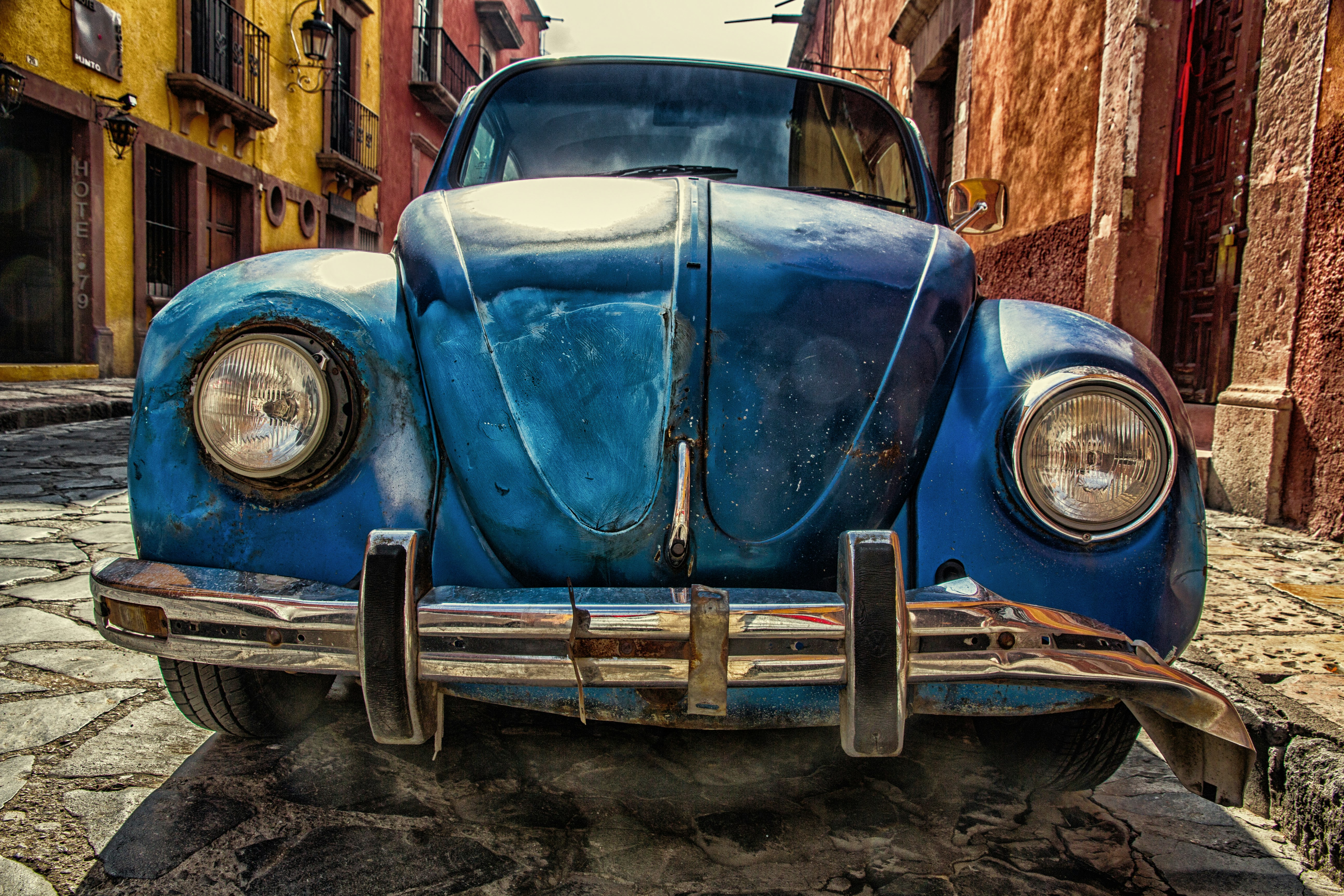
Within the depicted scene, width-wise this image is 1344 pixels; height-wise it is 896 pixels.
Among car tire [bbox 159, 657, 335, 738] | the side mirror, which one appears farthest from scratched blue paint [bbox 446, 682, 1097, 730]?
the side mirror

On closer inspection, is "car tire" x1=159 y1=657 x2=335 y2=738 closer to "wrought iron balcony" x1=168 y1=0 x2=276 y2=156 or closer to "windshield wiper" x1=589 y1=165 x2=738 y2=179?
"windshield wiper" x1=589 y1=165 x2=738 y2=179

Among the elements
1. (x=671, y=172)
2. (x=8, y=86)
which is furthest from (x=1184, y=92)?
(x=8, y=86)

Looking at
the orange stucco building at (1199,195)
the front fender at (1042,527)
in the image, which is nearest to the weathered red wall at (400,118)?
the orange stucco building at (1199,195)

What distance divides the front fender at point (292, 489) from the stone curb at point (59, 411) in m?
6.27

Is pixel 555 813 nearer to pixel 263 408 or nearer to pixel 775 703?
pixel 775 703

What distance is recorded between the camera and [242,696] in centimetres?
176

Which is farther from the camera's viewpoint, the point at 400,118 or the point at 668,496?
the point at 400,118

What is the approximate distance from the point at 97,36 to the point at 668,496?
11.1 metres

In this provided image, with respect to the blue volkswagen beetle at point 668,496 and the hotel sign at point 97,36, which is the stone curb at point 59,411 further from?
the blue volkswagen beetle at point 668,496

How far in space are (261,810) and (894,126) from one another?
103 inches

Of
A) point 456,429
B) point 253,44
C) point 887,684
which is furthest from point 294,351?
point 253,44

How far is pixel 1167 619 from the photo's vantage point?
156 cm

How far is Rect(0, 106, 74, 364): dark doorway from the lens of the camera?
934 cm

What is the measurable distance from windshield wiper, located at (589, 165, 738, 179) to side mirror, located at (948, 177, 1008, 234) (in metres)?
0.76
